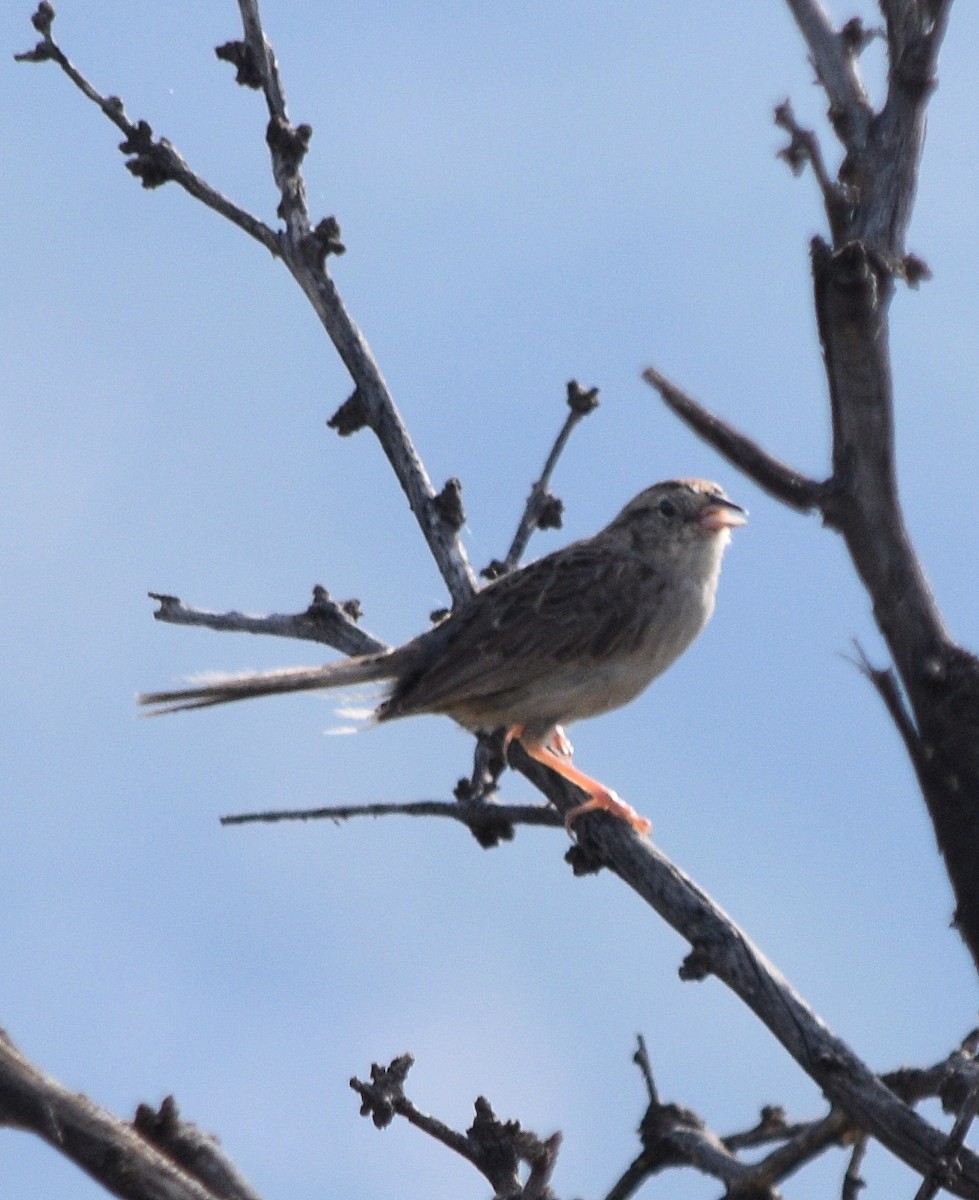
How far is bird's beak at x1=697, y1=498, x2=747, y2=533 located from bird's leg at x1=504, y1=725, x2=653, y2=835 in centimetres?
137

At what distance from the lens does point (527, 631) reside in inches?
332

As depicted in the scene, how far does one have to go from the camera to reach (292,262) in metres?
8.11

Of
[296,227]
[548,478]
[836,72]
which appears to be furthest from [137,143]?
[836,72]

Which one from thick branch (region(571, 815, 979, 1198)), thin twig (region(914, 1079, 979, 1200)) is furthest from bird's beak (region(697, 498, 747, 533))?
thin twig (region(914, 1079, 979, 1200))

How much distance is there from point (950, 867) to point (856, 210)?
1.35 m

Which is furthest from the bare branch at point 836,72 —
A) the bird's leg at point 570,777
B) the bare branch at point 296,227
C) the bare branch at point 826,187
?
the bare branch at point 296,227

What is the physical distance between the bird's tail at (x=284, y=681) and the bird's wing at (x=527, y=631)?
244 mm

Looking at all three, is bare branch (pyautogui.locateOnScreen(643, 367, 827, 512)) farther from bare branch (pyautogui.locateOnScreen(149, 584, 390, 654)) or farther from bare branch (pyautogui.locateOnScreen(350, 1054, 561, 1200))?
bare branch (pyautogui.locateOnScreen(149, 584, 390, 654))

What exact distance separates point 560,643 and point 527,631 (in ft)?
0.68

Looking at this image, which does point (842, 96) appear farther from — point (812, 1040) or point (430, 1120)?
point (430, 1120)

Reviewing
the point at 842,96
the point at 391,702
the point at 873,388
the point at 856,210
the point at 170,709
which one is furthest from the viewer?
the point at 391,702

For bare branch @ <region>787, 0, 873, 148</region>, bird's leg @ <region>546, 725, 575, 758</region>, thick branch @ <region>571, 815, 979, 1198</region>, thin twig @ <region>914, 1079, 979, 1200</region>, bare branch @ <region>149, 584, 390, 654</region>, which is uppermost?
bird's leg @ <region>546, 725, 575, 758</region>

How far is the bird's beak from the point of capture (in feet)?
30.5

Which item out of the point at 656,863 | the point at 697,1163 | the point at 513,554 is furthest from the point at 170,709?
the point at 697,1163
